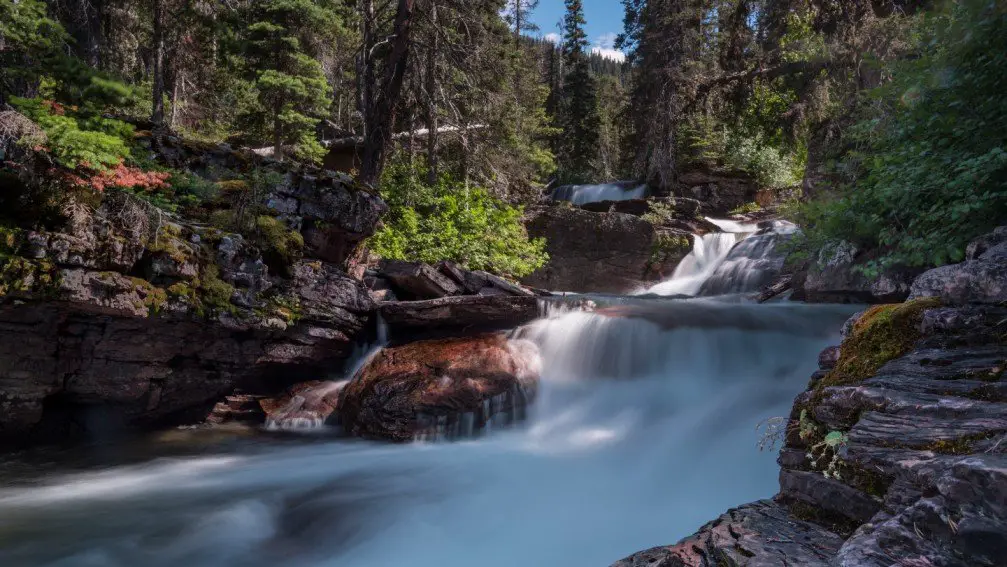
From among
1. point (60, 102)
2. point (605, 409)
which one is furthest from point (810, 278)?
point (60, 102)

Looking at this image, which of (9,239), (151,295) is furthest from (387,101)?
(9,239)

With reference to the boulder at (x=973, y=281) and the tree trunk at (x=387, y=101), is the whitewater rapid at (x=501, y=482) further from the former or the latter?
the tree trunk at (x=387, y=101)

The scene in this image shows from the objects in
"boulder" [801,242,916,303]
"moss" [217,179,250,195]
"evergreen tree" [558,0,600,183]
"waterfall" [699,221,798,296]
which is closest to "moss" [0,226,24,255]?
"moss" [217,179,250,195]

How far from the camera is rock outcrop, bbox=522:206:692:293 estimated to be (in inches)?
703

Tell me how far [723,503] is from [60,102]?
400 inches

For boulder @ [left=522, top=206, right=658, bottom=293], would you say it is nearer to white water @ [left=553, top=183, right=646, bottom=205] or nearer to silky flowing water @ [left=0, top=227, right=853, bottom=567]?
white water @ [left=553, top=183, right=646, bottom=205]

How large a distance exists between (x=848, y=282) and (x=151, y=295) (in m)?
12.0

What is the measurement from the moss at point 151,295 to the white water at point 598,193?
829 inches

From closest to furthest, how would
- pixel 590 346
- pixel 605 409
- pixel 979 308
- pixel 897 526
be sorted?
pixel 897 526
pixel 979 308
pixel 605 409
pixel 590 346

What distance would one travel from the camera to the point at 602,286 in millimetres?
18219

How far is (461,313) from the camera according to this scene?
1022 centimetres

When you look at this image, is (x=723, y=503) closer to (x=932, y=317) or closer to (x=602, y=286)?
(x=932, y=317)

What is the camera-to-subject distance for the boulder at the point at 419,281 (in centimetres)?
1085

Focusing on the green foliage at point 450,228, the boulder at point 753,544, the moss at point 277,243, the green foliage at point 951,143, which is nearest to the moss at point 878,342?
the boulder at point 753,544
